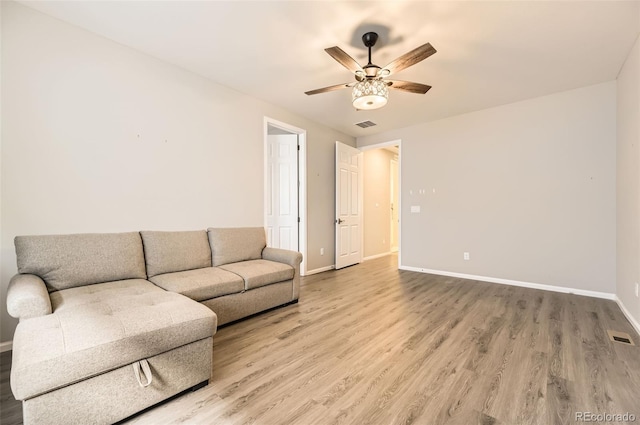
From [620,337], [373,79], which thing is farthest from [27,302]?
[620,337]

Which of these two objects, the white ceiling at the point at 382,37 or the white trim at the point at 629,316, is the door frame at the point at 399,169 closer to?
the white ceiling at the point at 382,37

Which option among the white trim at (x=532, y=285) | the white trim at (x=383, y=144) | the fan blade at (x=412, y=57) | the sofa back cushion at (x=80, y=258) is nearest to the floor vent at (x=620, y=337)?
the white trim at (x=532, y=285)

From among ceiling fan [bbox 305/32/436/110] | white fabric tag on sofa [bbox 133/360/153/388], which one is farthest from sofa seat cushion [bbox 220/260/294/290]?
ceiling fan [bbox 305/32/436/110]

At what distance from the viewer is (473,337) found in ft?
7.71

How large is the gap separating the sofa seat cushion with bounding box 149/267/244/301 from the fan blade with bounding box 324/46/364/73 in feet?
7.13

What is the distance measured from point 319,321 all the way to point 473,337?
54.7 inches

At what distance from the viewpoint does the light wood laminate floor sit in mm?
1474

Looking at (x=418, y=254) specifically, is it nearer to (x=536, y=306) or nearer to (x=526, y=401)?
(x=536, y=306)

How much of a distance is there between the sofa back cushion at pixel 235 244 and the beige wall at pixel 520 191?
2930 mm

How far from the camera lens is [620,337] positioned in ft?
7.63

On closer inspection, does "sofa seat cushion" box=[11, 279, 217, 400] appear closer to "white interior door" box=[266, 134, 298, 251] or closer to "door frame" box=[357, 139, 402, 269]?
"white interior door" box=[266, 134, 298, 251]

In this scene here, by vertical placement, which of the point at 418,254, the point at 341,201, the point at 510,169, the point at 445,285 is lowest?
the point at 445,285

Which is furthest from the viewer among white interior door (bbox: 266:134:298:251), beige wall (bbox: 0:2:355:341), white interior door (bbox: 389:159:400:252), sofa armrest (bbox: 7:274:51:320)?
white interior door (bbox: 389:159:400:252)

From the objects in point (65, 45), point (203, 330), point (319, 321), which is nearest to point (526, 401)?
point (319, 321)
